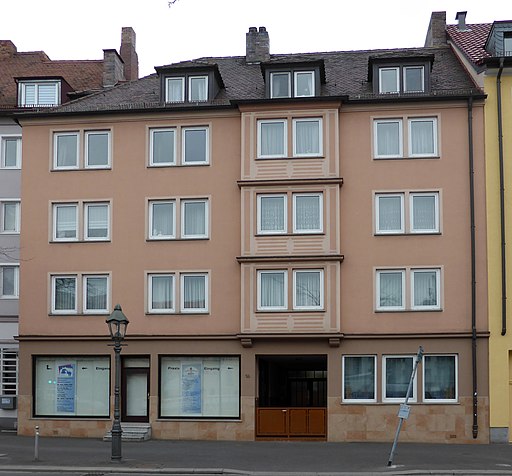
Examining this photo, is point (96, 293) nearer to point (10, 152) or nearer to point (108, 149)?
point (108, 149)

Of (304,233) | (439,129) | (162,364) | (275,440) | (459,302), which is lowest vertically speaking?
(275,440)

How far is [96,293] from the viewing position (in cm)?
3528

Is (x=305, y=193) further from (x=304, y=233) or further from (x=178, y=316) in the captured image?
(x=178, y=316)

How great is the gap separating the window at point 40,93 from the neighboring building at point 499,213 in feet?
57.9

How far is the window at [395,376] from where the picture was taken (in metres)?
33.3

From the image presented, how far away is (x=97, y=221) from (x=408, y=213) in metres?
11.2

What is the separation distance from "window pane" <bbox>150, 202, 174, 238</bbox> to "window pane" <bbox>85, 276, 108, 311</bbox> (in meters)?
2.52

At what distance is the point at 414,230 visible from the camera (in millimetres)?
33719

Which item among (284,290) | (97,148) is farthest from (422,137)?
(97,148)

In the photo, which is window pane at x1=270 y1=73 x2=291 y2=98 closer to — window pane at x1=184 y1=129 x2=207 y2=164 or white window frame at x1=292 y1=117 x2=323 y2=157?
white window frame at x1=292 y1=117 x2=323 y2=157

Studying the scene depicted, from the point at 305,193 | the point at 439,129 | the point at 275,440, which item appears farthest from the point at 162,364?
the point at 439,129

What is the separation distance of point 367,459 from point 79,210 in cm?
1445

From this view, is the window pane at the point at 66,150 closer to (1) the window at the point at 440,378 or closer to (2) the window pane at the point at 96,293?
(2) the window pane at the point at 96,293

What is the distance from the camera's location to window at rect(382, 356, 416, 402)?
3334cm
